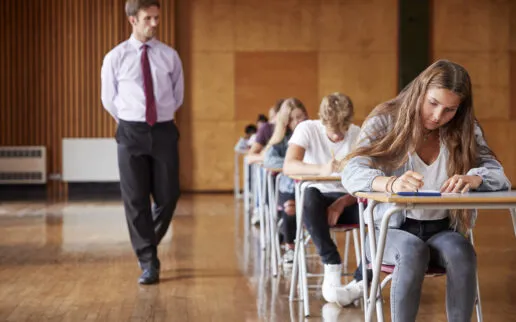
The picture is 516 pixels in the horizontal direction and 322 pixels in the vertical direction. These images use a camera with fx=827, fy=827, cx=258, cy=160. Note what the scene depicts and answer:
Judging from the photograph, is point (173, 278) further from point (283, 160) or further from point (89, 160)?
point (89, 160)

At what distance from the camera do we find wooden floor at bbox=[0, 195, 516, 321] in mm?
3977

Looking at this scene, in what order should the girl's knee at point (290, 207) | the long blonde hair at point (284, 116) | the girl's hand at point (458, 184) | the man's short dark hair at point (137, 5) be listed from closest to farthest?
the girl's hand at point (458, 184), the man's short dark hair at point (137, 5), the girl's knee at point (290, 207), the long blonde hair at point (284, 116)

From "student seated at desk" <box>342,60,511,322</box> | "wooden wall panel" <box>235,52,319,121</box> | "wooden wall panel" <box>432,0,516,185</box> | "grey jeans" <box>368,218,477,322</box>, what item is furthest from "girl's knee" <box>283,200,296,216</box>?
"wooden wall panel" <box>432,0,516,185</box>

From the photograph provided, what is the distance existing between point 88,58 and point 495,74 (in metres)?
6.48

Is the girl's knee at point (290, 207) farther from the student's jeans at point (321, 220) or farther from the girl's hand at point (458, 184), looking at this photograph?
the girl's hand at point (458, 184)

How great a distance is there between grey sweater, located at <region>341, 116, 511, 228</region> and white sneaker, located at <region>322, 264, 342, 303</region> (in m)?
1.18

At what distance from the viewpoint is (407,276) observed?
257cm

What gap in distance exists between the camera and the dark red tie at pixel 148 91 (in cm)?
488

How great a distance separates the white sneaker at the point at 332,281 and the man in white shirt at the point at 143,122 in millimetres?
1215

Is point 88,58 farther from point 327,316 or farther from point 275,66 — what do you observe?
point 327,316

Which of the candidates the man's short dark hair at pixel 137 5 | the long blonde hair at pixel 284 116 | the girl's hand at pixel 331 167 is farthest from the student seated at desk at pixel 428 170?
the long blonde hair at pixel 284 116

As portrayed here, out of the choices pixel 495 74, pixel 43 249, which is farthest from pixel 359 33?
pixel 43 249

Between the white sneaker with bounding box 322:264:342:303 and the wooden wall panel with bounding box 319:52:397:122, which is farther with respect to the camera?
the wooden wall panel with bounding box 319:52:397:122

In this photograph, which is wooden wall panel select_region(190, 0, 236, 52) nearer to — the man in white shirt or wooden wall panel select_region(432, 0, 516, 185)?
wooden wall panel select_region(432, 0, 516, 185)
